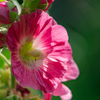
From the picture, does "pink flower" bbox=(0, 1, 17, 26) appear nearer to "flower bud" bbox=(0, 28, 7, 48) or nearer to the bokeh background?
"flower bud" bbox=(0, 28, 7, 48)

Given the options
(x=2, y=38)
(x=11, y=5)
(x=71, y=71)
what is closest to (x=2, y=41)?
(x=2, y=38)

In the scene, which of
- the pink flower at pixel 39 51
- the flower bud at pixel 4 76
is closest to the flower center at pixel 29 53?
the pink flower at pixel 39 51

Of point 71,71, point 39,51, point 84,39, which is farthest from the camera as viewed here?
point 84,39

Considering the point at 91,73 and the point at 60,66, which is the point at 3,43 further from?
the point at 91,73

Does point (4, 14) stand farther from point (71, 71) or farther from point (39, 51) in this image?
point (71, 71)

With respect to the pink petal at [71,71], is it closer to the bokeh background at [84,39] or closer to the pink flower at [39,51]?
the pink flower at [39,51]
